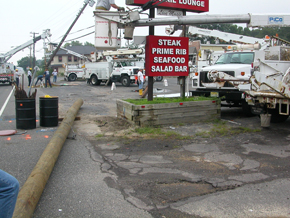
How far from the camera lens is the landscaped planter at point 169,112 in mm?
8453

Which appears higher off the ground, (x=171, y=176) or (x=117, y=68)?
(x=117, y=68)

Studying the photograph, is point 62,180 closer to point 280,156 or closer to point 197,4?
point 280,156

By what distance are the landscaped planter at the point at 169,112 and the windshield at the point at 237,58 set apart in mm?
2383

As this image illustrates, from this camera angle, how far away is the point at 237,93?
9.83 meters

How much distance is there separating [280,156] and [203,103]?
3.66 metres

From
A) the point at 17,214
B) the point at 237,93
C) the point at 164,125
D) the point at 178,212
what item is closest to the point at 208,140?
the point at 164,125

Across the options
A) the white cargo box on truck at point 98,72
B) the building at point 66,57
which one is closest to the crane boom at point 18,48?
Answer: the white cargo box on truck at point 98,72

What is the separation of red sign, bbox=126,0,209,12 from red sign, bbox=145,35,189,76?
104cm

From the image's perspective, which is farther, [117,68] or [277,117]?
[117,68]

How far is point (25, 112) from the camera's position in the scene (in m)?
8.55

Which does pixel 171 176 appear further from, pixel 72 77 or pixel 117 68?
pixel 72 77

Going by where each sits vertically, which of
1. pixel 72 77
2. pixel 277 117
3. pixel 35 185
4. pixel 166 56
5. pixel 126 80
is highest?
pixel 166 56

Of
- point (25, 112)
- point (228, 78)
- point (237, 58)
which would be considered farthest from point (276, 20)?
point (25, 112)

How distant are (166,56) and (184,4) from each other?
1.94 m
